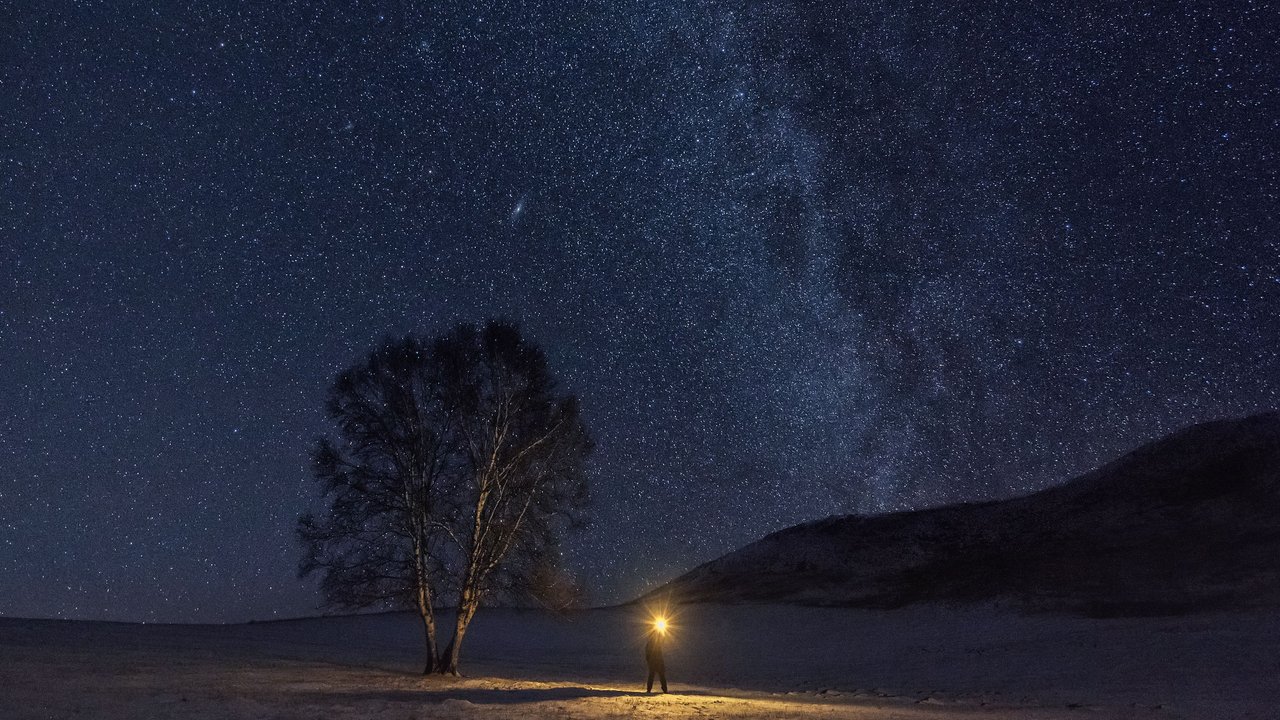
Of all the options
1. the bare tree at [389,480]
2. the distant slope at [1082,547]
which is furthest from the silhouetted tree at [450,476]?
the distant slope at [1082,547]

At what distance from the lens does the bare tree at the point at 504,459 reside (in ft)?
79.4

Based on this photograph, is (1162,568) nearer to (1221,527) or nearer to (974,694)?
(1221,527)

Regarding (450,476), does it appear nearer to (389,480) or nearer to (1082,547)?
(389,480)

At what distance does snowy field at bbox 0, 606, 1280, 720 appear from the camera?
672 inches

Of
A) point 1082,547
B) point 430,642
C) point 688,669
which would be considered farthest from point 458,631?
point 1082,547

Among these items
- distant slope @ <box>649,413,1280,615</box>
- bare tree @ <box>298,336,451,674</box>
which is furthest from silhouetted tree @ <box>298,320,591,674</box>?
distant slope @ <box>649,413,1280,615</box>

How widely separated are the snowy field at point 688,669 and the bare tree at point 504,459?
3154mm

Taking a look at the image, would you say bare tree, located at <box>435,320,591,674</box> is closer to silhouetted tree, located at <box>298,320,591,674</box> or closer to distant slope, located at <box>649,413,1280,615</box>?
silhouetted tree, located at <box>298,320,591,674</box>

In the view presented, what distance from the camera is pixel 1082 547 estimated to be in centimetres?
6881

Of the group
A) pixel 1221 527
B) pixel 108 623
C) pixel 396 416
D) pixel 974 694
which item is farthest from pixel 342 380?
pixel 1221 527

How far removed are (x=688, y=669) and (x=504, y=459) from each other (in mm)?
17718

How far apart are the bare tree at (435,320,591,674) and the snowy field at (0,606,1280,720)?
10.3ft

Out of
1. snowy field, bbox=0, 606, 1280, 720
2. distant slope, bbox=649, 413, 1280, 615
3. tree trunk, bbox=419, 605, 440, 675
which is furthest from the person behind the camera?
distant slope, bbox=649, 413, 1280, 615

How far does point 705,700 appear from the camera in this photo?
20375 millimetres
